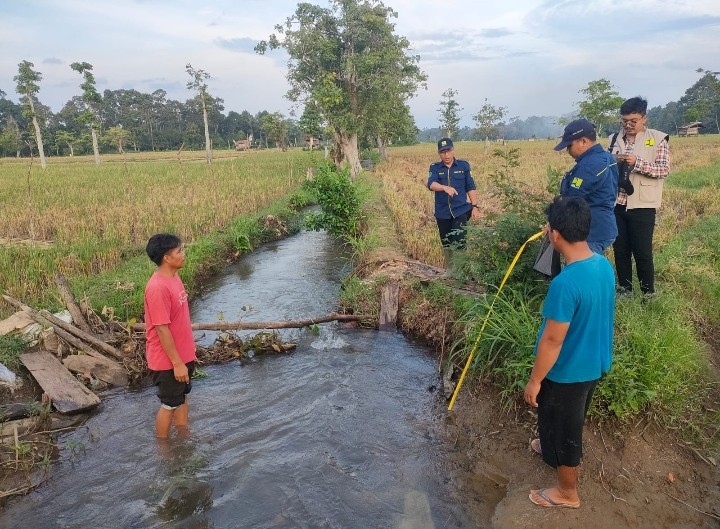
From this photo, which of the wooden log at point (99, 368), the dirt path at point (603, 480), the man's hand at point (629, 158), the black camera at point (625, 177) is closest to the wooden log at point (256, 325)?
the wooden log at point (99, 368)

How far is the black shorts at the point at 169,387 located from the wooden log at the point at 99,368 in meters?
1.89

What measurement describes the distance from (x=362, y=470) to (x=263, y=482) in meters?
0.80

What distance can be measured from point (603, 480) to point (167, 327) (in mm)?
3319

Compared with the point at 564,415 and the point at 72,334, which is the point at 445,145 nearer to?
the point at 564,415

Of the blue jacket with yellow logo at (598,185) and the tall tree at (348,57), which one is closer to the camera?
the blue jacket with yellow logo at (598,185)

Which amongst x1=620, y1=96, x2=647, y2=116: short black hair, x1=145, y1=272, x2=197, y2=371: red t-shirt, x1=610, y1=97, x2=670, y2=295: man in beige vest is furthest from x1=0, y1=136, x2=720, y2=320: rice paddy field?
x1=145, y1=272, x2=197, y2=371: red t-shirt

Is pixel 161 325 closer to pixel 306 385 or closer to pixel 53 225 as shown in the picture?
pixel 306 385

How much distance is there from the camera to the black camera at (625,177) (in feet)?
15.0

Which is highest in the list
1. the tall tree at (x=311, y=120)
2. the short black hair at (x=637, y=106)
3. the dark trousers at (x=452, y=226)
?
the tall tree at (x=311, y=120)

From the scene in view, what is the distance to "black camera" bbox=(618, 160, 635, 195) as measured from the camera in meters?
4.58

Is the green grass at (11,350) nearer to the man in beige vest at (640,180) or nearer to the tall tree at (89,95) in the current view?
the man in beige vest at (640,180)

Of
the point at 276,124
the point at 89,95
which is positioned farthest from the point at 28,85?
the point at 276,124

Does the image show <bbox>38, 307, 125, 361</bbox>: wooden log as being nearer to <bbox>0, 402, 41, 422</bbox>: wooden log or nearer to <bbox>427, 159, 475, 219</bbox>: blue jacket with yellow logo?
<bbox>0, 402, 41, 422</bbox>: wooden log

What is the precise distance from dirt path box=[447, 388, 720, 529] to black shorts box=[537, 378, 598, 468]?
0.46 m
